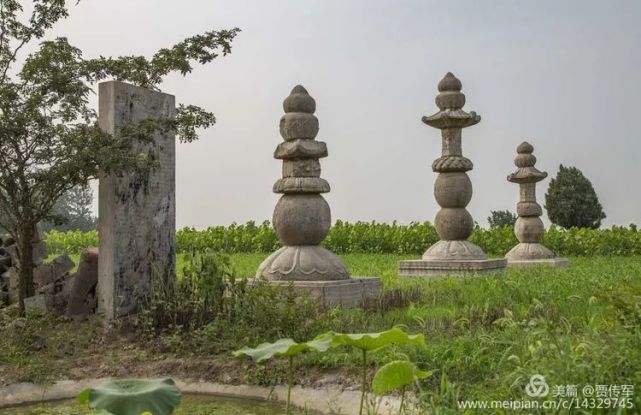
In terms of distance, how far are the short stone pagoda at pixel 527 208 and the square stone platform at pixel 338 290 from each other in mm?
8778

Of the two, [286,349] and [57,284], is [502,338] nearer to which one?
[286,349]

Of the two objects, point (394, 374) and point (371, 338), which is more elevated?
point (371, 338)

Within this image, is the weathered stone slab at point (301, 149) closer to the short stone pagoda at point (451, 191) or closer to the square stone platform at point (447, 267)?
the square stone platform at point (447, 267)

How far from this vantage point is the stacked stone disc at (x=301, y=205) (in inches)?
430

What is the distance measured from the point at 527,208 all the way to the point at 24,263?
12943mm

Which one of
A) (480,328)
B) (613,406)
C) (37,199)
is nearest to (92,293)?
(37,199)

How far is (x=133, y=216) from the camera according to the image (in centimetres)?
891

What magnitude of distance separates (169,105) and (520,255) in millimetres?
11679

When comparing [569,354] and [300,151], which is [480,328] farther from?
[300,151]

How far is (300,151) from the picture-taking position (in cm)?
1092

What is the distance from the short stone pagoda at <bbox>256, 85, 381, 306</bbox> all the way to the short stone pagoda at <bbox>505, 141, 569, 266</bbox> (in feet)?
28.6

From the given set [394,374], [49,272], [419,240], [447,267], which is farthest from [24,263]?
[419,240]

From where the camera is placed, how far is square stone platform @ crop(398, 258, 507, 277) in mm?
14828

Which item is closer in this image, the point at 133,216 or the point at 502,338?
the point at 502,338
